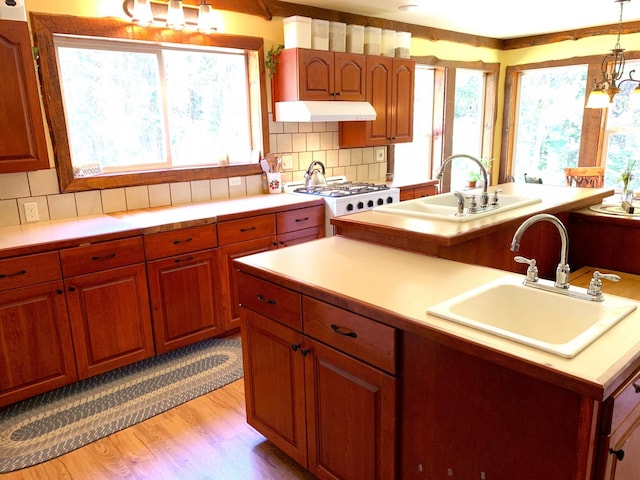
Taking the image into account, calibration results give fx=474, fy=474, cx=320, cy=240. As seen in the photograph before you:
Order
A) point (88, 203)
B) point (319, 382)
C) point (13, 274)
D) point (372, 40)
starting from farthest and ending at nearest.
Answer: point (372, 40) < point (88, 203) < point (13, 274) < point (319, 382)

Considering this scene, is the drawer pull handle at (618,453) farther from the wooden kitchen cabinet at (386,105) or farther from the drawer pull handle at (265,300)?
the wooden kitchen cabinet at (386,105)

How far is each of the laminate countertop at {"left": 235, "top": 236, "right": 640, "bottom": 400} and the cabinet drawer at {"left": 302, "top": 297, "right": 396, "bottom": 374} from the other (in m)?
0.03

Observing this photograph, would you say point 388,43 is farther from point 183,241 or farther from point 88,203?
point 88,203

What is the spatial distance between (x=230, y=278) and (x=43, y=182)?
4.18ft

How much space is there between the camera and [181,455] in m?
2.14

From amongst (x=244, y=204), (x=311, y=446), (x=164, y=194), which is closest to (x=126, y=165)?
(x=164, y=194)

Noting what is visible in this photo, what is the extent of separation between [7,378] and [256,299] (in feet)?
4.76

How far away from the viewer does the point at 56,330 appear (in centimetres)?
249

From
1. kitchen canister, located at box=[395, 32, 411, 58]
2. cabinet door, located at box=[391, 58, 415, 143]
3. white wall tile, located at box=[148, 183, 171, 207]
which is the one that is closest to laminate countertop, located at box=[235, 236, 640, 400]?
white wall tile, located at box=[148, 183, 171, 207]

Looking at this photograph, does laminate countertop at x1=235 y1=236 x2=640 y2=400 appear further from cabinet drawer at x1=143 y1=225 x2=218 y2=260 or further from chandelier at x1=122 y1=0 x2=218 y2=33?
chandelier at x1=122 y1=0 x2=218 y2=33

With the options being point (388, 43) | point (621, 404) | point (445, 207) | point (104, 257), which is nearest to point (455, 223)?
point (445, 207)

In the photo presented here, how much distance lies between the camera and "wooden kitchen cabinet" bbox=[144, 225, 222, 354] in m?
2.81

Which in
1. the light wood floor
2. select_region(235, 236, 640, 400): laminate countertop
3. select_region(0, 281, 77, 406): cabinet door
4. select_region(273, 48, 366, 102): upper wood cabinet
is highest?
select_region(273, 48, 366, 102): upper wood cabinet

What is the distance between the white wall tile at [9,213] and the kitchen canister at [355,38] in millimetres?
2846
